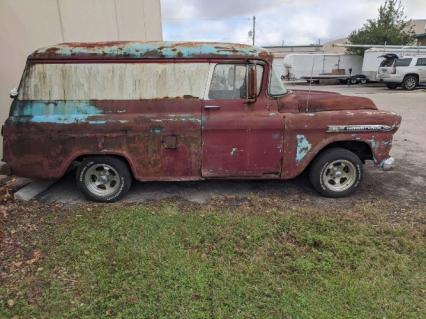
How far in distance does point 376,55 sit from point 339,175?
24.7 m

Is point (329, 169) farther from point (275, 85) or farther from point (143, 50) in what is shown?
point (143, 50)

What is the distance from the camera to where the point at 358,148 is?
17.4ft

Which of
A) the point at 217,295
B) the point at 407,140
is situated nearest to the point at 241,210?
the point at 217,295

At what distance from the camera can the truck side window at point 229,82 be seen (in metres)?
4.87

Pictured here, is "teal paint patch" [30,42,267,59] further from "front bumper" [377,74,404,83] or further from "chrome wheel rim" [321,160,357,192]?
"front bumper" [377,74,404,83]

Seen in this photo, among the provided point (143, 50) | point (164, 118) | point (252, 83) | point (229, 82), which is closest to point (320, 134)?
point (252, 83)

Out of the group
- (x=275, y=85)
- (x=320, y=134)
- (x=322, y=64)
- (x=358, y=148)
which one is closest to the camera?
(x=320, y=134)

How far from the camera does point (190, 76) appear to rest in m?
4.86

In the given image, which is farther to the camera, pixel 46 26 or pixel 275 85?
pixel 46 26

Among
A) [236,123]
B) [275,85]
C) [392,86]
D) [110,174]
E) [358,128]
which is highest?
[275,85]

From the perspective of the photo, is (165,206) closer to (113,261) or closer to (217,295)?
(113,261)

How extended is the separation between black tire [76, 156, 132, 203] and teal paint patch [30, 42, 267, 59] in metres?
1.37

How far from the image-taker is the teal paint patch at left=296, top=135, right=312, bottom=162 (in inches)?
193

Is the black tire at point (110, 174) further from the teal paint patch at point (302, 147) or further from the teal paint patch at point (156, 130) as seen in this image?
the teal paint patch at point (302, 147)
